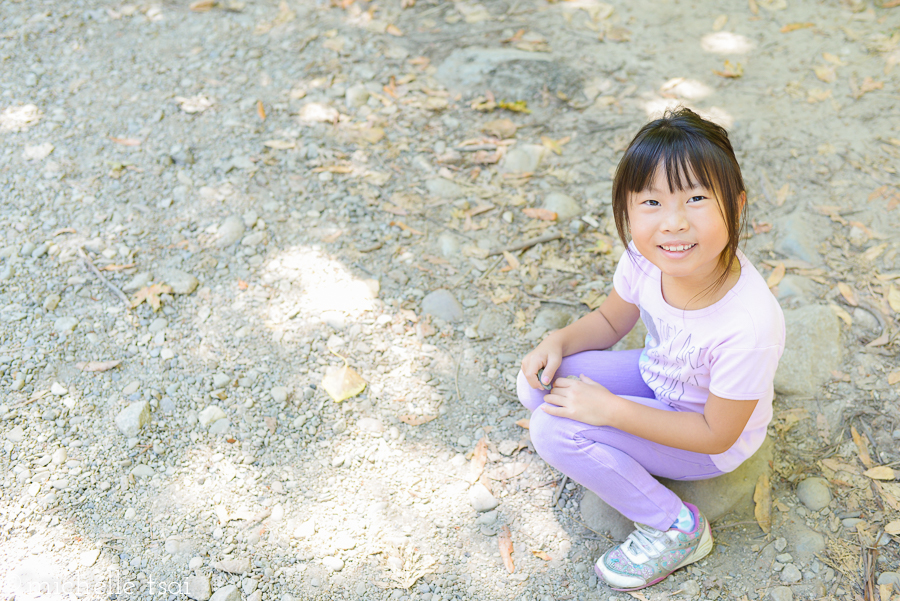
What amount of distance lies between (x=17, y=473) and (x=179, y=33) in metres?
2.90

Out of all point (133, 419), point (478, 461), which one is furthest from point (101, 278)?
point (478, 461)

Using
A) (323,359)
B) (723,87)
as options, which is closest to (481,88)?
(723,87)

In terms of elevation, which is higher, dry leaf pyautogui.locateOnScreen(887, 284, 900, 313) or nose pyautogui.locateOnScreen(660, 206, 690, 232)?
nose pyautogui.locateOnScreen(660, 206, 690, 232)

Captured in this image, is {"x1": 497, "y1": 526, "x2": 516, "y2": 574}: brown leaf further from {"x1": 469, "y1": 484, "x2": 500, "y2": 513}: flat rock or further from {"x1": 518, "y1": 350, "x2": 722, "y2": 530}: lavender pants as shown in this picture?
{"x1": 518, "y1": 350, "x2": 722, "y2": 530}: lavender pants

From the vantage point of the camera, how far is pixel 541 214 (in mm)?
3020

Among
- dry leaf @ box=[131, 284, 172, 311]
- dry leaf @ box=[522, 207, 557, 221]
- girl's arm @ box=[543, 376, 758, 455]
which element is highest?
girl's arm @ box=[543, 376, 758, 455]

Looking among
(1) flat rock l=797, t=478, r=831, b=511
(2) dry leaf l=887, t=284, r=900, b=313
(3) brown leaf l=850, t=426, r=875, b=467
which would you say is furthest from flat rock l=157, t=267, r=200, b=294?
(2) dry leaf l=887, t=284, r=900, b=313

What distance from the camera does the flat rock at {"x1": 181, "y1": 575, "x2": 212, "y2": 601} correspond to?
1851 millimetres

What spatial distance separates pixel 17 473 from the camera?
209 cm

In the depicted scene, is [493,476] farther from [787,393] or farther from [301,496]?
[787,393]

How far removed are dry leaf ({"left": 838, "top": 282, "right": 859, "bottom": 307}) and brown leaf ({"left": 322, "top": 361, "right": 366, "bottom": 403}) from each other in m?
1.91

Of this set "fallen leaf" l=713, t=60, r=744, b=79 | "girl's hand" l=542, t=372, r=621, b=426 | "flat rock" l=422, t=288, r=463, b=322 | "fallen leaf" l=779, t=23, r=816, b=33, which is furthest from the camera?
"fallen leaf" l=779, t=23, r=816, b=33

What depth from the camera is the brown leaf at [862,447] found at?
6.98 feet

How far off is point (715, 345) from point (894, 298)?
56.0 inches
